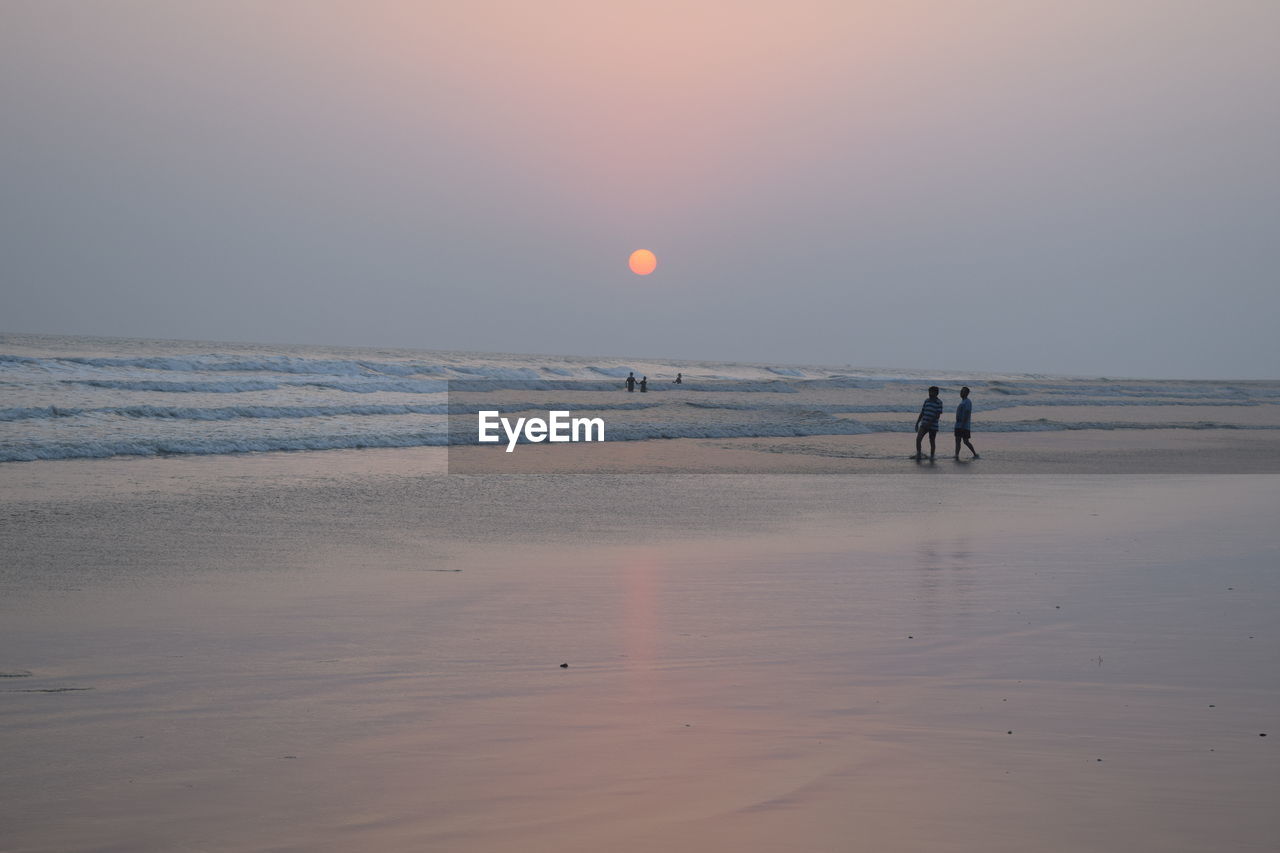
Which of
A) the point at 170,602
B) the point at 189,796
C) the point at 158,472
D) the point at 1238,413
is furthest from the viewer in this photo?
the point at 1238,413

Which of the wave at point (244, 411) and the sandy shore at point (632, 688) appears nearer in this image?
the sandy shore at point (632, 688)

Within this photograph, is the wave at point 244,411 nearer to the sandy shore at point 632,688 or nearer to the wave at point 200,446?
the wave at point 200,446

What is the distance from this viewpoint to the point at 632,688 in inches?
206

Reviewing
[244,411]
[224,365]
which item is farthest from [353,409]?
[224,365]

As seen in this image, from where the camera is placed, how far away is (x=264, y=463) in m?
18.8

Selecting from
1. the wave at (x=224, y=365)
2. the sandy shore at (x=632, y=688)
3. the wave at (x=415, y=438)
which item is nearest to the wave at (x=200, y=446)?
the wave at (x=415, y=438)

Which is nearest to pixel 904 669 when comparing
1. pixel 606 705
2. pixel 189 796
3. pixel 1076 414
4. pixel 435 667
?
pixel 606 705

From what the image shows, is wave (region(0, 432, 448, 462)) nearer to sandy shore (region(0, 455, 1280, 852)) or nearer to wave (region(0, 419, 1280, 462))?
wave (region(0, 419, 1280, 462))

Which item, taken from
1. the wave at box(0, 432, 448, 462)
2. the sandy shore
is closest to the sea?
the wave at box(0, 432, 448, 462)

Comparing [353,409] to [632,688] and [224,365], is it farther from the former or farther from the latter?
[632,688]

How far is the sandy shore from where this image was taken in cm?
364

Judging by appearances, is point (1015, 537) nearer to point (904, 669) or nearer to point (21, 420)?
point (904, 669)

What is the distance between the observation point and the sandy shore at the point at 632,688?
364 cm

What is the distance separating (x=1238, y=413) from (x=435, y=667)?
48496 mm
